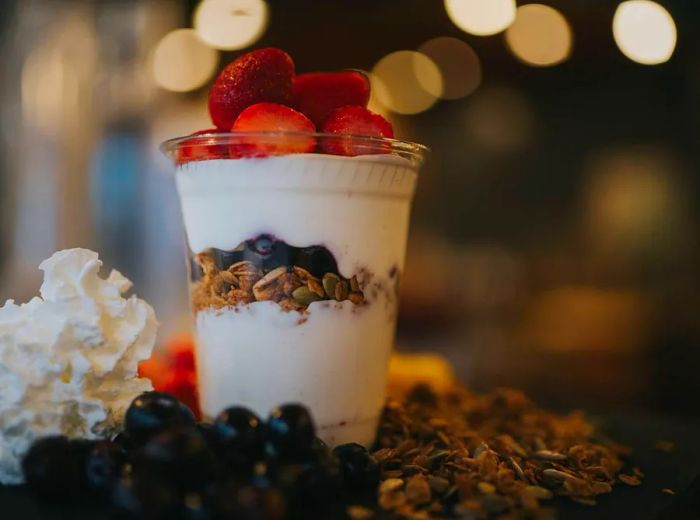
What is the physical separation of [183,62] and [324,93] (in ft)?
7.74

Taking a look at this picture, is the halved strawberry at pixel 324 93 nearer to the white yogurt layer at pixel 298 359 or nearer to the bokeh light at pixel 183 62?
the white yogurt layer at pixel 298 359

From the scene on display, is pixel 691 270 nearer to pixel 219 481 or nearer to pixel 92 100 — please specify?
pixel 92 100

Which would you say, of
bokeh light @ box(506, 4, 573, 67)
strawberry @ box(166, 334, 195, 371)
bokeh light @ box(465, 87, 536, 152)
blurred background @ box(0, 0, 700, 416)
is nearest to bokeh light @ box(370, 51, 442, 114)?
blurred background @ box(0, 0, 700, 416)

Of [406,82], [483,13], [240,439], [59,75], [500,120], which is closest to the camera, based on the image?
[240,439]

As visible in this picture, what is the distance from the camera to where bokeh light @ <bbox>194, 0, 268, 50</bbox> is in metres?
2.48

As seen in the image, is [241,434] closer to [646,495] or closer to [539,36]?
[646,495]

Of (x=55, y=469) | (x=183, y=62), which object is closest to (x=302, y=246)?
(x=55, y=469)

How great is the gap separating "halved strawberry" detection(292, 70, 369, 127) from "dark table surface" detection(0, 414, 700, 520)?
0.54 m

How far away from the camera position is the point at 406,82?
135 inches

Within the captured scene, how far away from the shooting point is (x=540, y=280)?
3441 mm

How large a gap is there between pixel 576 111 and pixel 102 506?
10.4 feet

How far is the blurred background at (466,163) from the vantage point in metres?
2.64

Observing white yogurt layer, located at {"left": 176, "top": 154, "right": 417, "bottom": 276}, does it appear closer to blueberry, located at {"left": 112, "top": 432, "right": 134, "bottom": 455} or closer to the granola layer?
the granola layer

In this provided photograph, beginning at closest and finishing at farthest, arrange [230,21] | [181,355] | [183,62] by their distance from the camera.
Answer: [181,355], [230,21], [183,62]
